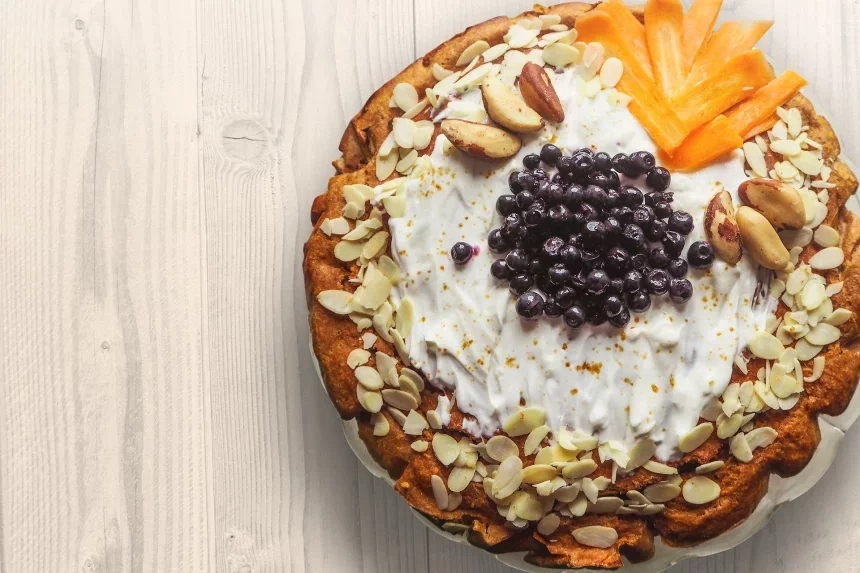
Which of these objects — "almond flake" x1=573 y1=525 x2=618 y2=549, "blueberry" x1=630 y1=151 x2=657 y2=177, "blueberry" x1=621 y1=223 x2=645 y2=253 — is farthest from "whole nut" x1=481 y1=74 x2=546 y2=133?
"almond flake" x1=573 y1=525 x2=618 y2=549

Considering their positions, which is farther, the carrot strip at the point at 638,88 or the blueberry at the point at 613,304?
the carrot strip at the point at 638,88

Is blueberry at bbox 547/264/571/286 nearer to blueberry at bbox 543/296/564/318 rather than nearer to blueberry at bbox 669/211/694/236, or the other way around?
blueberry at bbox 543/296/564/318

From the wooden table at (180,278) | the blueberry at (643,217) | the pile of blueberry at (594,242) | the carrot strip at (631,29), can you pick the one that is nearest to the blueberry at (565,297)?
the pile of blueberry at (594,242)

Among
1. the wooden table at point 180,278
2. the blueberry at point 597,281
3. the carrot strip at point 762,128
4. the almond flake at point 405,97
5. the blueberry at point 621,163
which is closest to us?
the blueberry at point 597,281

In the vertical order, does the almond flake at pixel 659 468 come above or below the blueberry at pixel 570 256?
below

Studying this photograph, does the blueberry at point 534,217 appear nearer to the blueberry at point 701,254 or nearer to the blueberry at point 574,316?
the blueberry at point 574,316

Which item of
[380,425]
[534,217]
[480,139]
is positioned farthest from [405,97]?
[380,425]

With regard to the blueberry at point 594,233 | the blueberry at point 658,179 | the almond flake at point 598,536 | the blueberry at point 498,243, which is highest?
the blueberry at point 658,179
